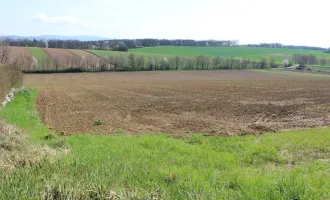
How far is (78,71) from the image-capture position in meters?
80.2

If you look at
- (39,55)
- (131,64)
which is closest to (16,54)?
(39,55)

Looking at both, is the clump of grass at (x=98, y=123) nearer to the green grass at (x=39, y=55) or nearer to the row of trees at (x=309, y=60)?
the green grass at (x=39, y=55)

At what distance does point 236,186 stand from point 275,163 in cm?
480

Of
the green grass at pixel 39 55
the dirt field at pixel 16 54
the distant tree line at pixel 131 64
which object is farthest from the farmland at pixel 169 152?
the green grass at pixel 39 55

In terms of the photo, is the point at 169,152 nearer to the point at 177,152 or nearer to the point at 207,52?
the point at 177,152

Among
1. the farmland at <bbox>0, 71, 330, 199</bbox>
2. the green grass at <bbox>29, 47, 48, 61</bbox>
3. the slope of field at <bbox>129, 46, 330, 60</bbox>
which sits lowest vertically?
the farmland at <bbox>0, 71, 330, 199</bbox>

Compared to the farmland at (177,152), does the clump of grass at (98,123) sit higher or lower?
lower

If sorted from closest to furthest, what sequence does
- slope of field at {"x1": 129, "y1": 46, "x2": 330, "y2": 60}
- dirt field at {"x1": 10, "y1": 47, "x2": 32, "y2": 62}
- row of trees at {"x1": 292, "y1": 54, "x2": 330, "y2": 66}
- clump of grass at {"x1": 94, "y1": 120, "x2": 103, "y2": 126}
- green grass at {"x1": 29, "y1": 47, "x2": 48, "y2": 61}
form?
clump of grass at {"x1": 94, "y1": 120, "x2": 103, "y2": 126}
dirt field at {"x1": 10, "y1": 47, "x2": 32, "y2": 62}
green grass at {"x1": 29, "y1": 47, "x2": 48, "y2": 61}
row of trees at {"x1": 292, "y1": 54, "x2": 330, "y2": 66}
slope of field at {"x1": 129, "y1": 46, "x2": 330, "y2": 60}

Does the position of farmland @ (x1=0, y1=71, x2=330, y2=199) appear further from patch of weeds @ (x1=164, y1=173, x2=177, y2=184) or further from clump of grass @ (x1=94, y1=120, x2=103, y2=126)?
clump of grass @ (x1=94, y1=120, x2=103, y2=126)

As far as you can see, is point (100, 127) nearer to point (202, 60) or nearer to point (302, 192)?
point (302, 192)

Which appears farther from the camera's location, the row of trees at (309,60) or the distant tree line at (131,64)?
the row of trees at (309,60)

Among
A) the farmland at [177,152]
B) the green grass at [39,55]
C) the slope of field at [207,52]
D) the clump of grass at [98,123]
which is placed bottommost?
the clump of grass at [98,123]

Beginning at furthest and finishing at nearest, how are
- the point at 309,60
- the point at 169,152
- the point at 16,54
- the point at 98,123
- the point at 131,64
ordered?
1. the point at 309,60
2. the point at 131,64
3. the point at 16,54
4. the point at 98,123
5. the point at 169,152

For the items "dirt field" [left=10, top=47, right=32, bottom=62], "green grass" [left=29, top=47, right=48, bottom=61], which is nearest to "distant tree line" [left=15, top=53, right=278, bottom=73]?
"dirt field" [left=10, top=47, right=32, bottom=62]
